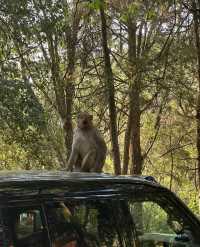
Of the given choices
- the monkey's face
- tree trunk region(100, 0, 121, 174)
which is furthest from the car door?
tree trunk region(100, 0, 121, 174)

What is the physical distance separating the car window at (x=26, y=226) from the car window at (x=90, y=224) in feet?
0.17

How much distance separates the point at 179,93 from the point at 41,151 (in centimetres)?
413

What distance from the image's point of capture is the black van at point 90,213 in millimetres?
2535

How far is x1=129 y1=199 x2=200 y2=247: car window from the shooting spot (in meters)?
3.21

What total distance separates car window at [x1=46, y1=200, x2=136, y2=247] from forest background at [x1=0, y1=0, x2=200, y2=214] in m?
8.95

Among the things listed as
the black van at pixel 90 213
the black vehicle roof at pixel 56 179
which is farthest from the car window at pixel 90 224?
the black vehicle roof at pixel 56 179

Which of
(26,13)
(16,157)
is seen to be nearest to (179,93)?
(26,13)

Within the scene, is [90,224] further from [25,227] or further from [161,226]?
[161,226]

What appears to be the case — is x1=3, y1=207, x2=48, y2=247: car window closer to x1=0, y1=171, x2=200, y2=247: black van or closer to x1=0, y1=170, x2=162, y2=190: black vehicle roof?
x1=0, y1=171, x2=200, y2=247: black van

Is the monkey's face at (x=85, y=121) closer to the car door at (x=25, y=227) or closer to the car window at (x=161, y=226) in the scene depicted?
the car window at (x=161, y=226)

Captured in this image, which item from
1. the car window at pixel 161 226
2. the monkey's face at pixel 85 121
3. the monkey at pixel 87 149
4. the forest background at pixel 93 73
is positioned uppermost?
the forest background at pixel 93 73

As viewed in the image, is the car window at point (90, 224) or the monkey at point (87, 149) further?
the monkey at point (87, 149)

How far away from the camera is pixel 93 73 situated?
55.2ft

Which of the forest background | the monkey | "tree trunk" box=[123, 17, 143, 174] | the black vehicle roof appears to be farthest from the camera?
"tree trunk" box=[123, 17, 143, 174]
